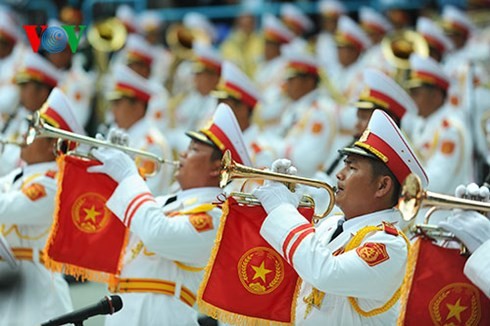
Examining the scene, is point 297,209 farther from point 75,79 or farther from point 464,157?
point 75,79

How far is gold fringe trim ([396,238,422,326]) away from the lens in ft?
14.1

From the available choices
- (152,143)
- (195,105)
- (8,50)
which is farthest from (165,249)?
(8,50)

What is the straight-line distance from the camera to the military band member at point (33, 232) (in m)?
5.84

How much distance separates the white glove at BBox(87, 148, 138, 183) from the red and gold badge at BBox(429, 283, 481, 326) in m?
1.81

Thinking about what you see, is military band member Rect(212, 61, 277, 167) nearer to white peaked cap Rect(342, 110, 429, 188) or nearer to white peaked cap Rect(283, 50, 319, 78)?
white peaked cap Rect(283, 50, 319, 78)

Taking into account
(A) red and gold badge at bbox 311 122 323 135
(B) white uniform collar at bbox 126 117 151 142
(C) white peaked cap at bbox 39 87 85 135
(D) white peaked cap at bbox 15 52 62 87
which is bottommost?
(C) white peaked cap at bbox 39 87 85 135

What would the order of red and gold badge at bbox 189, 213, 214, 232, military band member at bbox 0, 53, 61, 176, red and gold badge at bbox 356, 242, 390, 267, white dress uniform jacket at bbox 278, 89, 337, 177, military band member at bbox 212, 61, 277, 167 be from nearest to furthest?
1. red and gold badge at bbox 356, 242, 390, 267
2. red and gold badge at bbox 189, 213, 214, 232
3. military band member at bbox 212, 61, 277, 167
4. military band member at bbox 0, 53, 61, 176
5. white dress uniform jacket at bbox 278, 89, 337, 177

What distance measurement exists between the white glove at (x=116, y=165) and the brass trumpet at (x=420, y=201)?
1.73 meters

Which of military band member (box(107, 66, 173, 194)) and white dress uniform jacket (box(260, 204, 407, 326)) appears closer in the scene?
white dress uniform jacket (box(260, 204, 407, 326))

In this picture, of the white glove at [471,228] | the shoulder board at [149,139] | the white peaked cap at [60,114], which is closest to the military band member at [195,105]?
the shoulder board at [149,139]

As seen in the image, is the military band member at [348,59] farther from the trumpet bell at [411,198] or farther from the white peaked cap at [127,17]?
the trumpet bell at [411,198]

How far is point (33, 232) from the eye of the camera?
6.03m

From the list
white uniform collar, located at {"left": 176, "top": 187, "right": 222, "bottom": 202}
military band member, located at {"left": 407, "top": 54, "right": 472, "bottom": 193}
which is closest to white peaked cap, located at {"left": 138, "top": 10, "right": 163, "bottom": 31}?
military band member, located at {"left": 407, "top": 54, "right": 472, "bottom": 193}

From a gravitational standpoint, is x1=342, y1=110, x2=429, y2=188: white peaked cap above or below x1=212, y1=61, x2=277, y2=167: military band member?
below
